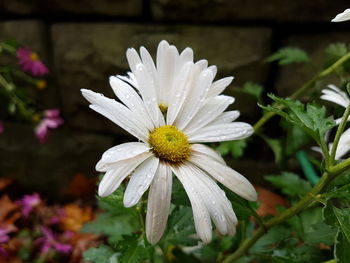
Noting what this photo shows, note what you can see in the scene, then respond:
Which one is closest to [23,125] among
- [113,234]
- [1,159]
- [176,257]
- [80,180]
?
[1,159]

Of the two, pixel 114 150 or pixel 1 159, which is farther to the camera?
pixel 1 159

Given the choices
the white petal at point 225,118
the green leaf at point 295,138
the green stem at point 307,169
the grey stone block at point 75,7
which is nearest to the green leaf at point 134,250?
the white petal at point 225,118

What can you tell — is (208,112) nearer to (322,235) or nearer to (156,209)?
(156,209)

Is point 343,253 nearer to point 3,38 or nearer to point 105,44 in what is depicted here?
point 105,44

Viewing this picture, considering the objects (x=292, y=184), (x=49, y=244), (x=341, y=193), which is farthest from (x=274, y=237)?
(x=49, y=244)

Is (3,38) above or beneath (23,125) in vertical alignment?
above

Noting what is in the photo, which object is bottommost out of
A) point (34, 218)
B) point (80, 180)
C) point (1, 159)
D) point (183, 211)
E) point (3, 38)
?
point (183, 211)

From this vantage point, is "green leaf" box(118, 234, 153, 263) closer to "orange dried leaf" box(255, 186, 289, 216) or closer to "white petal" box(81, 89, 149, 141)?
"white petal" box(81, 89, 149, 141)

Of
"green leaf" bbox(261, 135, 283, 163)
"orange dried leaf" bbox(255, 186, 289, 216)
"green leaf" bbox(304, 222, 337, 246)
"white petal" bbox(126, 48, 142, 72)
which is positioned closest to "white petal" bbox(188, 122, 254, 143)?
"white petal" bbox(126, 48, 142, 72)
